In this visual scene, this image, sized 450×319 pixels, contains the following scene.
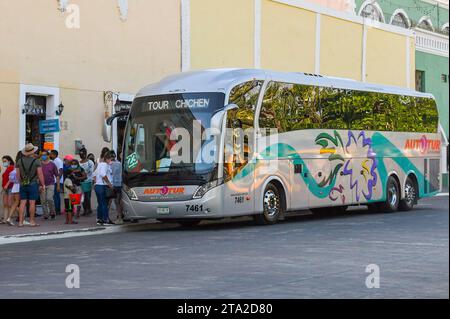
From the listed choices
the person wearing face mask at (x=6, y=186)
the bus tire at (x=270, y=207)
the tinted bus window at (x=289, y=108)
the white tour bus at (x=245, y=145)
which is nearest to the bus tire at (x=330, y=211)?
the white tour bus at (x=245, y=145)

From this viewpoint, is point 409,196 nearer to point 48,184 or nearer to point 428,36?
point 48,184

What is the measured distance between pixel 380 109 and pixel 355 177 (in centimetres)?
231

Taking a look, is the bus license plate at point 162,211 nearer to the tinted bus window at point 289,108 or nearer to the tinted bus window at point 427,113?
the tinted bus window at point 289,108

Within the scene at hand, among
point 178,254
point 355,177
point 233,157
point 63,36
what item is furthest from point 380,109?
point 178,254

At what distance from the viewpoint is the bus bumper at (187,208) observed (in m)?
19.4

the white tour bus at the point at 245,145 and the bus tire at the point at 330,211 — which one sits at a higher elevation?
the white tour bus at the point at 245,145

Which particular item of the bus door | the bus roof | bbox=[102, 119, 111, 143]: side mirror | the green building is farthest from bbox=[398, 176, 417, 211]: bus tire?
the green building

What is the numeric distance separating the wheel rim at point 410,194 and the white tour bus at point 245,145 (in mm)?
2378

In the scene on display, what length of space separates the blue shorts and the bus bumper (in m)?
2.43

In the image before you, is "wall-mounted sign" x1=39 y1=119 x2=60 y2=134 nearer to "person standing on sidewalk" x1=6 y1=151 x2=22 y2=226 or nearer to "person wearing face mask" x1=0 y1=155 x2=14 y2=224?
"person wearing face mask" x1=0 y1=155 x2=14 y2=224

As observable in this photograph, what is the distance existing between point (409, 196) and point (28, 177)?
1177cm

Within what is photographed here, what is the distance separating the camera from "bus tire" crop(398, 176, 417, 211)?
2675cm

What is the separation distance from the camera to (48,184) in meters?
22.0

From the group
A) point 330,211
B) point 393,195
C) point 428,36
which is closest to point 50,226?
point 330,211
